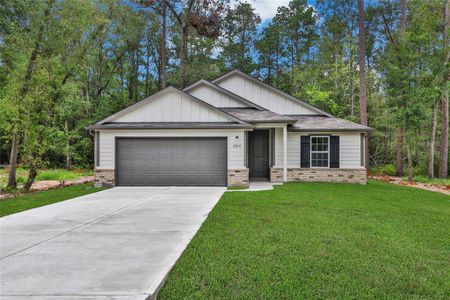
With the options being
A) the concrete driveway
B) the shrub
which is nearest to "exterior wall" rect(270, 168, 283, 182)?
the concrete driveway

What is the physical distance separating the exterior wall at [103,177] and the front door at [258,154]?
20.8 feet

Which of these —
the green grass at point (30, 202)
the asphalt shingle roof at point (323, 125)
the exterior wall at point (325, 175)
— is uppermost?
the asphalt shingle roof at point (323, 125)

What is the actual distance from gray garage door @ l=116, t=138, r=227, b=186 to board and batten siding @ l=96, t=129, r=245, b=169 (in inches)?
8.2

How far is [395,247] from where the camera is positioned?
4.84 meters

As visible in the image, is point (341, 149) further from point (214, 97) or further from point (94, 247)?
point (94, 247)

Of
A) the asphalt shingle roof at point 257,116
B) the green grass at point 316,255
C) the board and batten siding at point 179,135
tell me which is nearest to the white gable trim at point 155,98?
the board and batten siding at point 179,135

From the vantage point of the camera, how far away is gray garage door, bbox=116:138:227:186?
1305cm

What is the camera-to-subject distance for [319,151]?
14.8m

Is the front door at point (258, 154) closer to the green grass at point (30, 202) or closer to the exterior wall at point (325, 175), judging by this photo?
the exterior wall at point (325, 175)

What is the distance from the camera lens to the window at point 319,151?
1472 cm

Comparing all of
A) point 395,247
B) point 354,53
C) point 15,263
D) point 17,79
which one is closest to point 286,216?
point 395,247

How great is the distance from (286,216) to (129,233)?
330 centimetres

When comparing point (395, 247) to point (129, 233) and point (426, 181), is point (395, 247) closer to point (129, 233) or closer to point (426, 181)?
point (129, 233)

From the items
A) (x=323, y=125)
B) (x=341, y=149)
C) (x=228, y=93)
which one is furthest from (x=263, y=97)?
(x=341, y=149)
